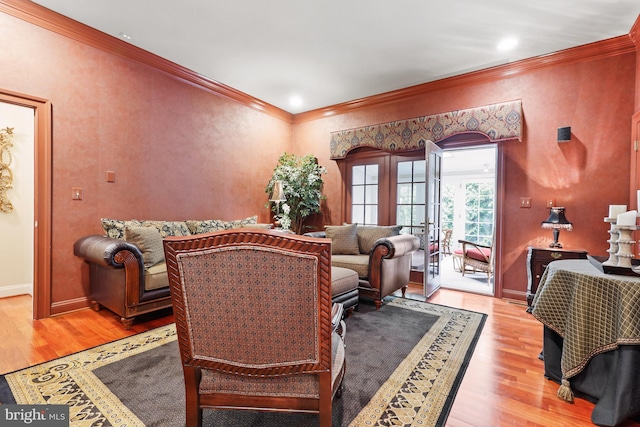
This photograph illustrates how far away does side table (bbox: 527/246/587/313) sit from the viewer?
3.15 metres

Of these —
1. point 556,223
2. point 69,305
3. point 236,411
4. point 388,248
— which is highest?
point 556,223

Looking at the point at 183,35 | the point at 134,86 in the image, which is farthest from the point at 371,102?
the point at 134,86

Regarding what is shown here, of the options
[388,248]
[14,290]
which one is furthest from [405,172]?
[14,290]

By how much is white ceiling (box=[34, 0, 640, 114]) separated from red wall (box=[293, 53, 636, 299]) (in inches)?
13.5

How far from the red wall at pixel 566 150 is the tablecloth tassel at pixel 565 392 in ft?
7.15

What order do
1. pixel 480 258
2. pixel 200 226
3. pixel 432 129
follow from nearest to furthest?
pixel 200 226
pixel 432 129
pixel 480 258

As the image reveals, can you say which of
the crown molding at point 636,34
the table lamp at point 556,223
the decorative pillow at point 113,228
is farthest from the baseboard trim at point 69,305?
the crown molding at point 636,34

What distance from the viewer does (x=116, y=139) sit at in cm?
335

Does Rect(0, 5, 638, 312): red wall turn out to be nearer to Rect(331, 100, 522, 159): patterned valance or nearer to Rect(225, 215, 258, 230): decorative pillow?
Rect(331, 100, 522, 159): patterned valance

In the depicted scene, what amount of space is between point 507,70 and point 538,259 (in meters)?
2.37

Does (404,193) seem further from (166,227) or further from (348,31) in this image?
(166,227)

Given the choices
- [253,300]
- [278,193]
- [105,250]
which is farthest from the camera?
[278,193]

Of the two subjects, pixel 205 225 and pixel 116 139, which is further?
pixel 205 225

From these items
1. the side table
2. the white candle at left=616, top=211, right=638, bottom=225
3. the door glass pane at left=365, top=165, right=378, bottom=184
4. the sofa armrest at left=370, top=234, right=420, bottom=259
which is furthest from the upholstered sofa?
the side table
